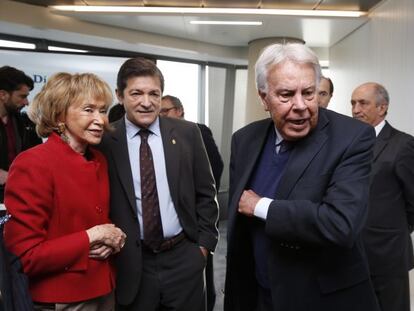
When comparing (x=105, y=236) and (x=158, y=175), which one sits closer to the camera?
(x=105, y=236)

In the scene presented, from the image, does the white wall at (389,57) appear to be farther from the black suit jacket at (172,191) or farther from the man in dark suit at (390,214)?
the black suit jacket at (172,191)

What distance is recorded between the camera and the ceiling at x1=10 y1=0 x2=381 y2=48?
15.0 ft

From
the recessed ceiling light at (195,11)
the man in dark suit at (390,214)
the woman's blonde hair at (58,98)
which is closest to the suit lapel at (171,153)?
the woman's blonde hair at (58,98)

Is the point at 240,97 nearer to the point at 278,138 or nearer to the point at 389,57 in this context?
the point at 389,57

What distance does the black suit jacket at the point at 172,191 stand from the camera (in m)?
1.75

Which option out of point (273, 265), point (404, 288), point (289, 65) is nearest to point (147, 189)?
point (273, 265)

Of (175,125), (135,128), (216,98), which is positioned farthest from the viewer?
(216,98)

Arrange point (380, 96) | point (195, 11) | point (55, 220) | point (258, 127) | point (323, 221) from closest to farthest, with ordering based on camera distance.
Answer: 1. point (323, 221)
2. point (55, 220)
3. point (258, 127)
4. point (380, 96)
5. point (195, 11)

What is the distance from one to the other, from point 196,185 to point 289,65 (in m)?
0.95

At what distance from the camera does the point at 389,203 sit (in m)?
2.34

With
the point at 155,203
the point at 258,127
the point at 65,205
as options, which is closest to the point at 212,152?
the point at 155,203

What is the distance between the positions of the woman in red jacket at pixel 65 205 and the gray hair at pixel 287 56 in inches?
25.0

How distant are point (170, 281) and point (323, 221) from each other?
929 mm

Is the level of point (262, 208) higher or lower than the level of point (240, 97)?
lower
